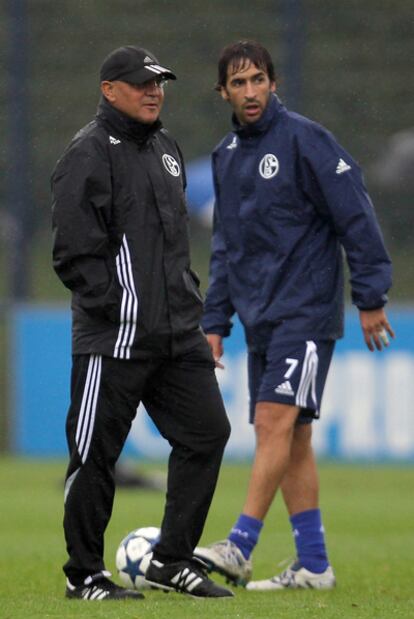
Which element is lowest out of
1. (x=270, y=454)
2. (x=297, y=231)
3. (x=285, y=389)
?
(x=270, y=454)

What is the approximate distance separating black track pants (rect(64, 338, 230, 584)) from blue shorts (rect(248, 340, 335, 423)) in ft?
1.76

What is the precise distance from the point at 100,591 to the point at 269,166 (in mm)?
2022

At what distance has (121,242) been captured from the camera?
6398 millimetres

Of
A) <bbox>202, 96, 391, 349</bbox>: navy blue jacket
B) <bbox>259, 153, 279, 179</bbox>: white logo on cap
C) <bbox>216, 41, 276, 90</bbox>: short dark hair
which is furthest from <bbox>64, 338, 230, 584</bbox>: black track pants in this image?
<bbox>216, 41, 276, 90</bbox>: short dark hair

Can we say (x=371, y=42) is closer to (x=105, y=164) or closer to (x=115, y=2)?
(x=115, y=2)

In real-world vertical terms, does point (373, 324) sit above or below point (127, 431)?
above

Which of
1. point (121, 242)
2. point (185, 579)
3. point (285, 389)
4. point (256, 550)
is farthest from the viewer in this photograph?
point (256, 550)

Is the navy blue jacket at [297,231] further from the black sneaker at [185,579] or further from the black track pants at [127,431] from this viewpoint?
the black sneaker at [185,579]

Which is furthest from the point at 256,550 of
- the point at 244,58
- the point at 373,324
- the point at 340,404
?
the point at 340,404

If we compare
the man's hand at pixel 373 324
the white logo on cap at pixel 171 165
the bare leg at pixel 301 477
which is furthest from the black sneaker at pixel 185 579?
the white logo on cap at pixel 171 165

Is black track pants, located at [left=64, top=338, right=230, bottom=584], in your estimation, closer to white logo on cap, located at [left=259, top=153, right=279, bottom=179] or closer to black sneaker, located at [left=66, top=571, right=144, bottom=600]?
black sneaker, located at [left=66, top=571, right=144, bottom=600]

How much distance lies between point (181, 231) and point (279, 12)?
1049 cm

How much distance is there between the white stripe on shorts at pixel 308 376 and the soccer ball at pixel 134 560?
831 millimetres

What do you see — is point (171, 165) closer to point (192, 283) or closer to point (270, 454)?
point (192, 283)
